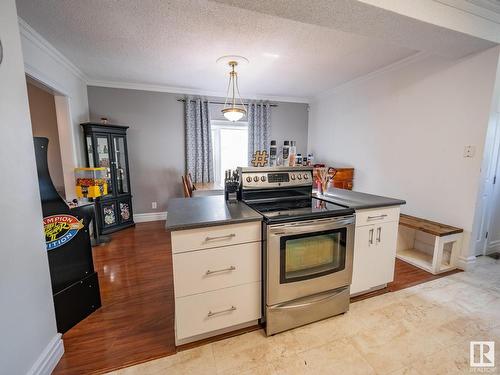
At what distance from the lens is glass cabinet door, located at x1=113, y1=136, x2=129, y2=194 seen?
3.67m

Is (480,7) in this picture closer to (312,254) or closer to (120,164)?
(312,254)

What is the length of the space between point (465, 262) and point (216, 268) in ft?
8.99

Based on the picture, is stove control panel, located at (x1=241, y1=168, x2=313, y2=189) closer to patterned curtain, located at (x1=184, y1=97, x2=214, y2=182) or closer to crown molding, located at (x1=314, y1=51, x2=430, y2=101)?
crown molding, located at (x1=314, y1=51, x2=430, y2=101)

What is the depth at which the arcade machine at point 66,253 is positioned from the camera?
1.52 meters

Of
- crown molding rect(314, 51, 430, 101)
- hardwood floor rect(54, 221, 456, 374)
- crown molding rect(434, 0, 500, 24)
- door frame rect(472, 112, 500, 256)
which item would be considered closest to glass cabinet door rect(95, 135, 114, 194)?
hardwood floor rect(54, 221, 456, 374)

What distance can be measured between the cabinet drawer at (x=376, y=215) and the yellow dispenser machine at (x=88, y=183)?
3139mm

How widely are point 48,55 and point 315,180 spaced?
3284 mm

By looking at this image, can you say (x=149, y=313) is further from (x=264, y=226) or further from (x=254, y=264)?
(x=264, y=226)

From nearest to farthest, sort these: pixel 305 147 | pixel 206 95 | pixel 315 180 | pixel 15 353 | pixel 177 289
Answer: pixel 15 353
pixel 177 289
pixel 315 180
pixel 206 95
pixel 305 147

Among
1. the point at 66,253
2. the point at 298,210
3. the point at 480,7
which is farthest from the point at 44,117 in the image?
the point at 480,7

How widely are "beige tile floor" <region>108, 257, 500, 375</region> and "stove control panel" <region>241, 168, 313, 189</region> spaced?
1.09 m

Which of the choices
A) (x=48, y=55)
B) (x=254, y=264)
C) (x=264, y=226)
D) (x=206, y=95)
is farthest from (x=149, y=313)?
(x=206, y=95)

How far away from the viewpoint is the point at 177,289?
4.50 feet

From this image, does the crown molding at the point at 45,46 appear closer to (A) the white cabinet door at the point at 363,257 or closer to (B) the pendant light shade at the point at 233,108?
(B) the pendant light shade at the point at 233,108
